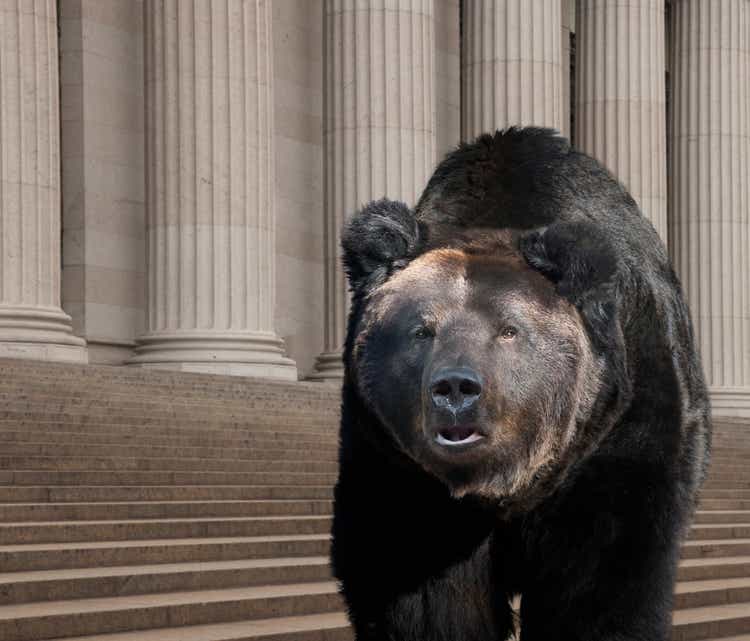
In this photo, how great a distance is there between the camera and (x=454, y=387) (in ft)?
18.0

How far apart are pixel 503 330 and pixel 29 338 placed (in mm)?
20090

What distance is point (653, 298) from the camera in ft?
21.5

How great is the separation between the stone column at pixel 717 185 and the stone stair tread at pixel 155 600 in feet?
92.5

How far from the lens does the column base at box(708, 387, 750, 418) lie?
40.4m

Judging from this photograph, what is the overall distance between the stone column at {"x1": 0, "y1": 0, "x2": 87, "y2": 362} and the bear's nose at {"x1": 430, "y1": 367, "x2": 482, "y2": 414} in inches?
792

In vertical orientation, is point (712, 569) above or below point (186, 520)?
below

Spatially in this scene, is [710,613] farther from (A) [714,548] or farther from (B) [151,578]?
(B) [151,578]

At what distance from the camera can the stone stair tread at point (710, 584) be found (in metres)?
15.4

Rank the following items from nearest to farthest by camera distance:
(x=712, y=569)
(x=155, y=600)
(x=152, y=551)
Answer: (x=155, y=600), (x=152, y=551), (x=712, y=569)

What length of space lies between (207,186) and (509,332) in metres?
23.2

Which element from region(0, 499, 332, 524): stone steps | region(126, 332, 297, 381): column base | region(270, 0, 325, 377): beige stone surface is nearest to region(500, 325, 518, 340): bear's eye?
region(0, 499, 332, 524): stone steps

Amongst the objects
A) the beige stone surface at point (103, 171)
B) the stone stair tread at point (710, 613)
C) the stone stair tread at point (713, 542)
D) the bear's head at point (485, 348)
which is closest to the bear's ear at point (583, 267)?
the bear's head at point (485, 348)

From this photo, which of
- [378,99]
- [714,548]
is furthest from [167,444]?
[378,99]

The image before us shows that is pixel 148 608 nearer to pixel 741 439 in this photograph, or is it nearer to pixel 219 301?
pixel 219 301
